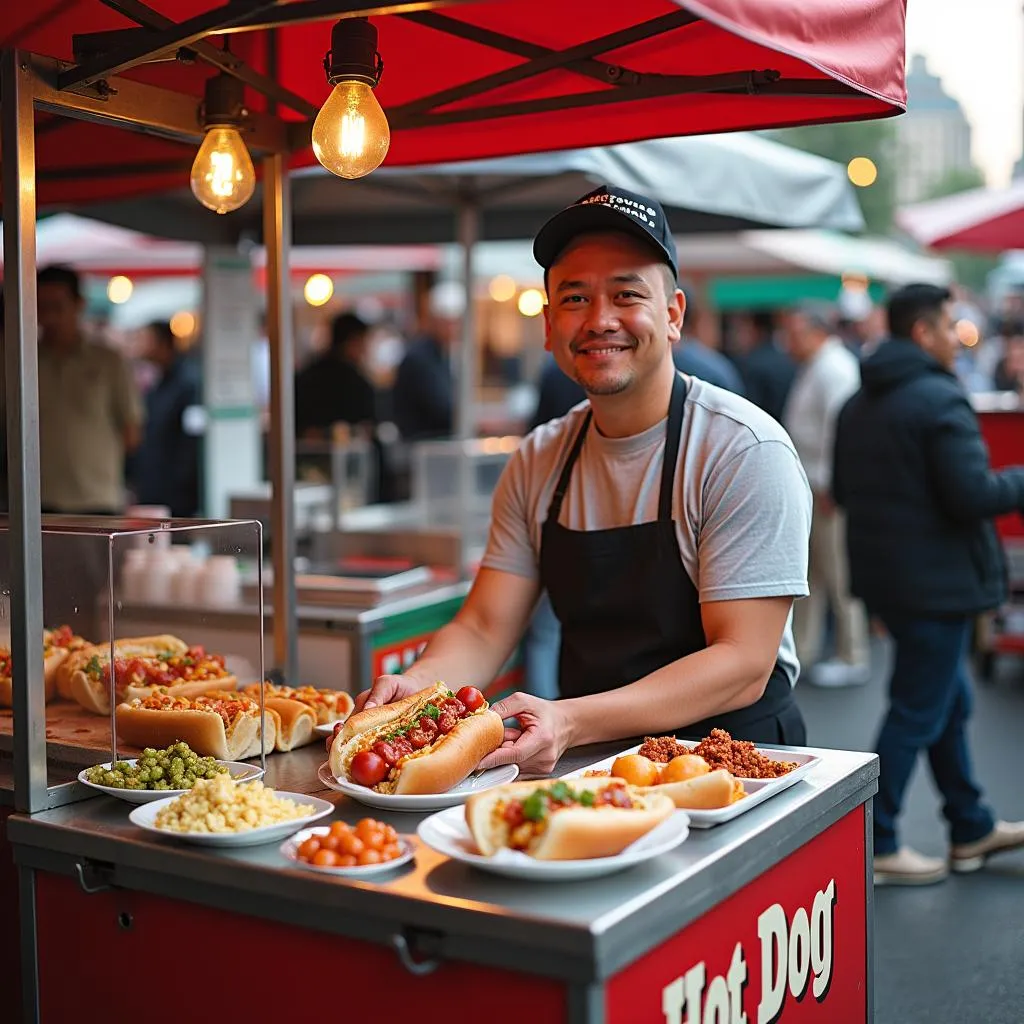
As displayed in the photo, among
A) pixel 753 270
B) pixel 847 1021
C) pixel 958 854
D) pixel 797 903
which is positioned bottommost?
pixel 958 854

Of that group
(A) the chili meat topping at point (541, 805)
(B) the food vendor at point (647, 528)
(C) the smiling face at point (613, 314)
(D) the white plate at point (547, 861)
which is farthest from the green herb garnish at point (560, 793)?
(C) the smiling face at point (613, 314)

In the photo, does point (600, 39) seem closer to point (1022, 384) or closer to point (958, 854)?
point (958, 854)

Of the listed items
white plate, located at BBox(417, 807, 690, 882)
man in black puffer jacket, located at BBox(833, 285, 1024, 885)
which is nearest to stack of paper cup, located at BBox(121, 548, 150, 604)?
white plate, located at BBox(417, 807, 690, 882)

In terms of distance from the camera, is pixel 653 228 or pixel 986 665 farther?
pixel 986 665

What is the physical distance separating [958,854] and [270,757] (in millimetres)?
3105

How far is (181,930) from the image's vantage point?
230 centimetres

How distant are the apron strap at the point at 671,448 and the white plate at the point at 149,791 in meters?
1.04

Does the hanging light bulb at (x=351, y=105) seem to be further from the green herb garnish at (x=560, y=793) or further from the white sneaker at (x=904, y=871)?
the white sneaker at (x=904, y=871)

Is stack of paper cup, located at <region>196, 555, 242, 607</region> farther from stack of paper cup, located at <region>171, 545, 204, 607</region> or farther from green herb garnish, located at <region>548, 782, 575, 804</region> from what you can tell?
green herb garnish, located at <region>548, 782, 575, 804</region>

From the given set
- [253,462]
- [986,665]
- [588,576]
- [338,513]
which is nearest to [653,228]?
[588,576]

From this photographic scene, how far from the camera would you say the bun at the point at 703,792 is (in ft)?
7.46

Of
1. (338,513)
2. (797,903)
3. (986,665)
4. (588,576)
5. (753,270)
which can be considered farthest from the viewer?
(753,270)

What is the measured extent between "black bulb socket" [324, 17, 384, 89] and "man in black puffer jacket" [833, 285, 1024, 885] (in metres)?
2.98

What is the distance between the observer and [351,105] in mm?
2637
